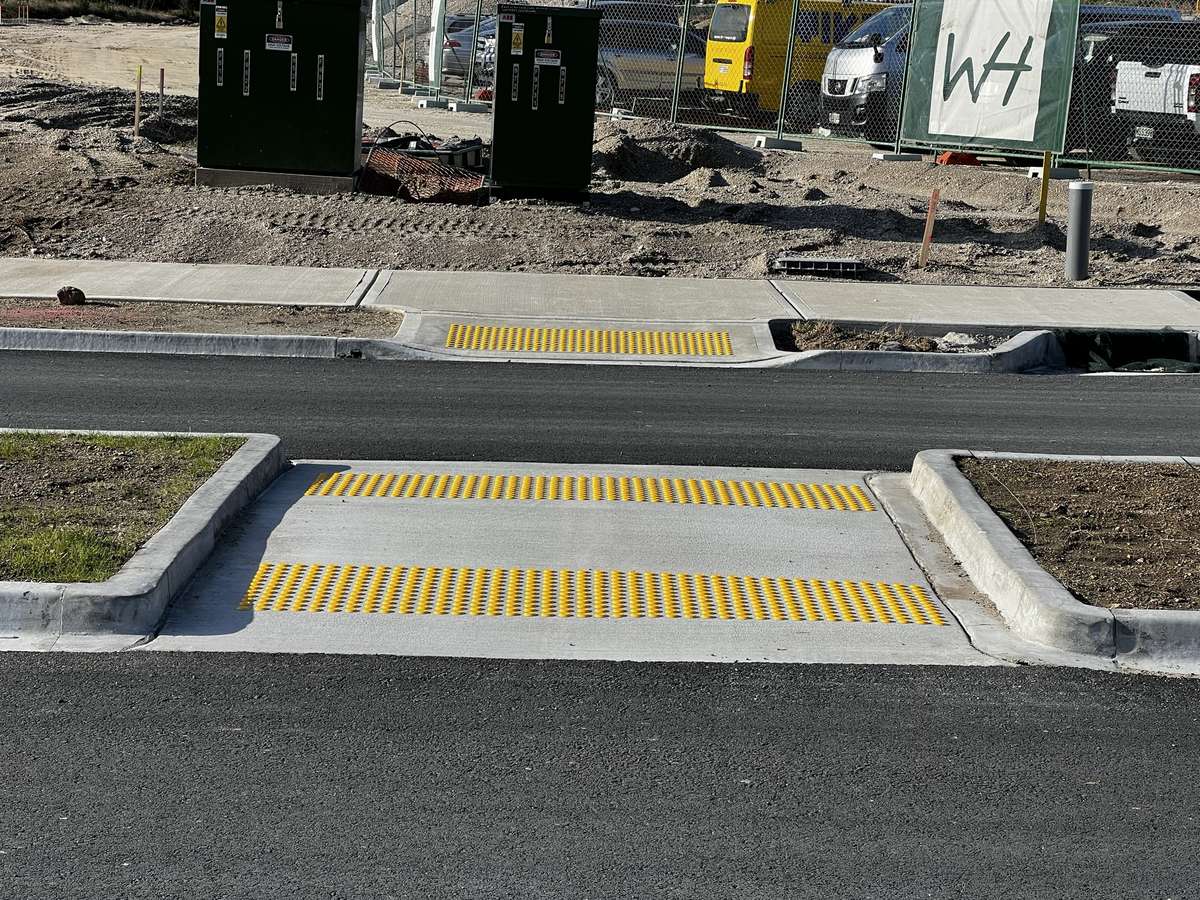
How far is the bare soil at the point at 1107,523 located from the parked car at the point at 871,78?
14662mm

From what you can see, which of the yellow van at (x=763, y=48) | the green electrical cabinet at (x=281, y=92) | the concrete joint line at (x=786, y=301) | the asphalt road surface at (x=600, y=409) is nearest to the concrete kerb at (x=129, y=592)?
A: the asphalt road surface at (x=600, y=409)

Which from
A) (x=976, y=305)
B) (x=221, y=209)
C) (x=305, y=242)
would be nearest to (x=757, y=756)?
(x=976, y=305)

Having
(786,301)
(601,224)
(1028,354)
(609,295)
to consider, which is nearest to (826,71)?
(601,224)

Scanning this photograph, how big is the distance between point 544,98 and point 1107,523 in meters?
11.4

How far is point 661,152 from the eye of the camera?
22.4 m

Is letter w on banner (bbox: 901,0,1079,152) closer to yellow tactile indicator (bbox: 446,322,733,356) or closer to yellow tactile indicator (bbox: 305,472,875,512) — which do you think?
yellow tactile indicator (bbox: 446,322,733,356)

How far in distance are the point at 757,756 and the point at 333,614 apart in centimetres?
189

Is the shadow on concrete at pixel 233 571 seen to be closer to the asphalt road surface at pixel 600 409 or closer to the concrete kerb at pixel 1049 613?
the asphalt road surface at pixel 600 409

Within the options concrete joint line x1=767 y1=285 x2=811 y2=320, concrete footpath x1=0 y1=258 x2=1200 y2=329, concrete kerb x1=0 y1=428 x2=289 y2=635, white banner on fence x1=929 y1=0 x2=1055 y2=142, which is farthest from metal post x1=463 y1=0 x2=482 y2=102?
concrete kerb x1=0 y1=428 x2=289 y2=635

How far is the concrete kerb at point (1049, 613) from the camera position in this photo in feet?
18.1

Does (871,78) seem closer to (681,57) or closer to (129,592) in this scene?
(681,57)

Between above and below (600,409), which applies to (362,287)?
above

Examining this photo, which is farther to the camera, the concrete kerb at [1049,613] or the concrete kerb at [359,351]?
the concrete kerb at [359,351]

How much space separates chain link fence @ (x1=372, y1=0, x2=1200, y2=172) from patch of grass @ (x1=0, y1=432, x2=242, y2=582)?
14611 millimetres
